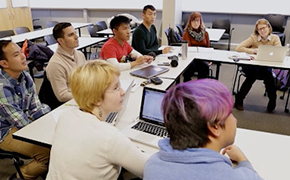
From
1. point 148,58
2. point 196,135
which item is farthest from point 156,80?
point 196,135

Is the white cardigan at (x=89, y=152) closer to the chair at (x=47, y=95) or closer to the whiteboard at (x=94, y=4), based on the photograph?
the chair at (x=47, y=95)

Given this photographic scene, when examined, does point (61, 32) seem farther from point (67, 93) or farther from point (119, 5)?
point (119, 5)

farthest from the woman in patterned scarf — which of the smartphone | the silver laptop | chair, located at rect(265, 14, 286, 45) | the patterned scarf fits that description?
chair, located at rect(265, 14, 286, 45)

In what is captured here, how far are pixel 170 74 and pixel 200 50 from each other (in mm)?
1268

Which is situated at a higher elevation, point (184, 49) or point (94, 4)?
point (94, 4)

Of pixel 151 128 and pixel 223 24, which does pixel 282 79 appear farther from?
pixel 223 24

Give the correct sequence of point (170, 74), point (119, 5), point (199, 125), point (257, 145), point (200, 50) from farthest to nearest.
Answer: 1. point (119, 5)
2. point (200, 50)
3. point (170, 74)
4. point (257, 145)
5. point (199, 125)

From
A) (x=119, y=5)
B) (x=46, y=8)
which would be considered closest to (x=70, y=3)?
(x=46, y=8)

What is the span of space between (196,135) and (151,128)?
31.4 inches

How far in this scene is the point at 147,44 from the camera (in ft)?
11.6

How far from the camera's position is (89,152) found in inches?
42.7

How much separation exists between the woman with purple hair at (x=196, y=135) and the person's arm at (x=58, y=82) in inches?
56.4

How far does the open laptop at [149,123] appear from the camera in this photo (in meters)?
1.53

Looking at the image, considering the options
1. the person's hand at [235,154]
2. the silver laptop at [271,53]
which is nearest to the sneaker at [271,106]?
the silver laptop at [271,53]
